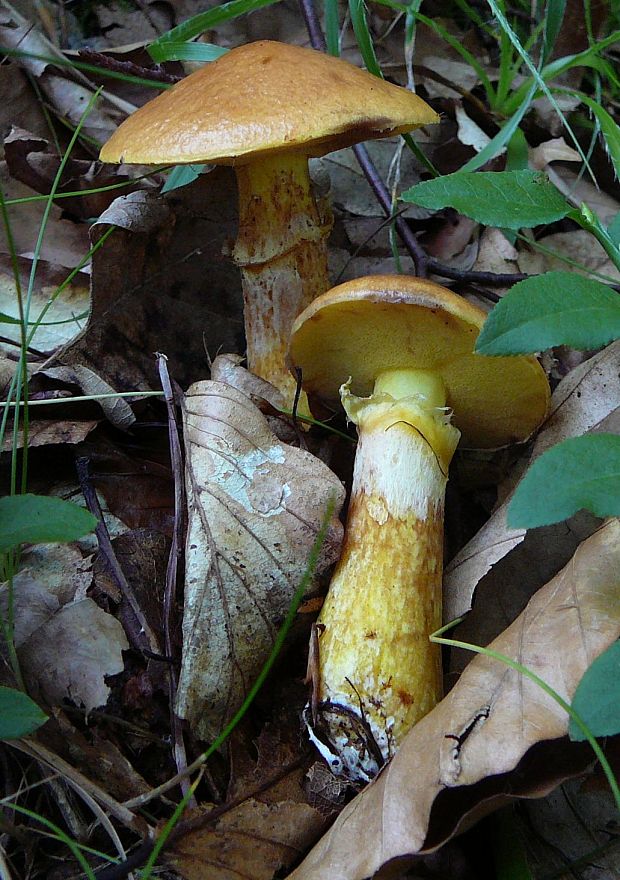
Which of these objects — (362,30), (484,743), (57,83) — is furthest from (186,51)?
(484,743)

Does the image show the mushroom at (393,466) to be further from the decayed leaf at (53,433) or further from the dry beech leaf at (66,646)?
the decayed leaf at (53,433)

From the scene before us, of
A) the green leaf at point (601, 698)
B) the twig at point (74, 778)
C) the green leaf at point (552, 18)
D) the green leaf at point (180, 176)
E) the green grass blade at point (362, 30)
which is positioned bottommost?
the twig at point (74, 778)

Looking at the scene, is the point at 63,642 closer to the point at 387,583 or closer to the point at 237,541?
the point at 237,541

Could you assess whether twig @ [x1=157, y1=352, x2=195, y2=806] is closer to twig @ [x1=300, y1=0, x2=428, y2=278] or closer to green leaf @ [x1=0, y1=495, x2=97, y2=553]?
green leaf @ [x1=0, y1=495, x2=97, y2=553]

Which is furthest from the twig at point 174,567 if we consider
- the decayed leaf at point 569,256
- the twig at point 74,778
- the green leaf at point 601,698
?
the decayed leaf at point 569,256

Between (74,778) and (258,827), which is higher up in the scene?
(74,778)

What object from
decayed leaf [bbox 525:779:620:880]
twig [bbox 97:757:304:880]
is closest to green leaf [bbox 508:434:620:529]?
decayed leaf [bbox 525:779:620:880]
